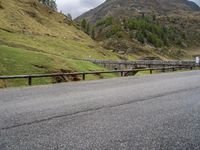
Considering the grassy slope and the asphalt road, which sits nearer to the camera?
the asphalt road

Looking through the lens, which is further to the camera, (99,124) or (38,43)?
(38,43)

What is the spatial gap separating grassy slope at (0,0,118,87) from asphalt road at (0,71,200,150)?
11.8 m

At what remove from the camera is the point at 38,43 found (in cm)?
8444

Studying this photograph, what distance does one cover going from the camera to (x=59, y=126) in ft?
29.7

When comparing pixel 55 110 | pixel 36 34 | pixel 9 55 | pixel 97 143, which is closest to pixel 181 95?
pixel 55 110

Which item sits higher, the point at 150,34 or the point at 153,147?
the point at 150,34

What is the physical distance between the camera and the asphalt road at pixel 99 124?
751 cm

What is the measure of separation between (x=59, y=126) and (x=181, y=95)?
8.25m

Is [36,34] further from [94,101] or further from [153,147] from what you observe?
[153,147]

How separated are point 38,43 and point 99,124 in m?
76.7

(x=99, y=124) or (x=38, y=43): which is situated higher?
(x=38, y=43)

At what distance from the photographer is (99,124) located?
9406mm

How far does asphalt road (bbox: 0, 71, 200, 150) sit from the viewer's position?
24.6ft

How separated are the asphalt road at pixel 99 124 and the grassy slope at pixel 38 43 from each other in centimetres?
1178
